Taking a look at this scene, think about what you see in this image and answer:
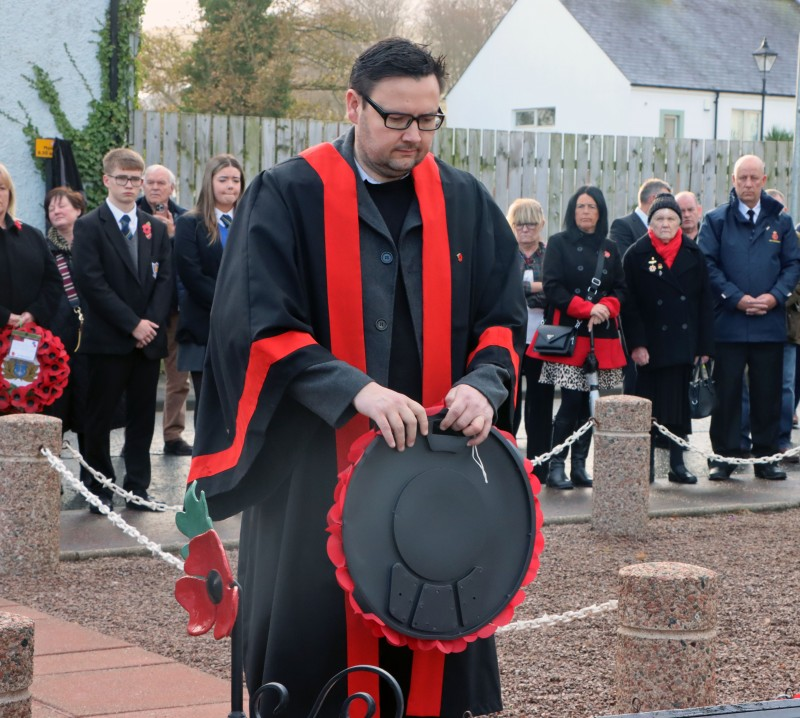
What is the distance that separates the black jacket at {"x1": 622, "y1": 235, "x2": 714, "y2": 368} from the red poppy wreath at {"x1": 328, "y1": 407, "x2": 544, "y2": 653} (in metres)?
6.56

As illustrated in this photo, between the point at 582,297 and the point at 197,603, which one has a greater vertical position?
the point at 582,297

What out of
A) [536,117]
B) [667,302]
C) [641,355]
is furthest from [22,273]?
[536,117]

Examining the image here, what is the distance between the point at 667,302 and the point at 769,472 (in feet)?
5.09

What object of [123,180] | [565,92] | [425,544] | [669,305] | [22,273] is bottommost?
[425,544]

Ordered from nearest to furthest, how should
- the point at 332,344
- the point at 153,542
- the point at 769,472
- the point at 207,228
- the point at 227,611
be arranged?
the point at 227,611 < the point at 332,344 < the point at 153,542 < the point at 207,228 < the point at 769,472

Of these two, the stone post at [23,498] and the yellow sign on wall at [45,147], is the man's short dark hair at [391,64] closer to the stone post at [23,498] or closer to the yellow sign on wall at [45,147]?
the stone post at [23,498]

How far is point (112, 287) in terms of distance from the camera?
26.6ft

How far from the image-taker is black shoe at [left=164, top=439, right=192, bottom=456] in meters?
10.3

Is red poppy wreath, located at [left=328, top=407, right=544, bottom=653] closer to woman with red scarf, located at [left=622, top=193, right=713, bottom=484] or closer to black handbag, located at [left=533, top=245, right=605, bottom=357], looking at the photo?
black handbag, located at [left=533, top=245, right=605, bottom=357]

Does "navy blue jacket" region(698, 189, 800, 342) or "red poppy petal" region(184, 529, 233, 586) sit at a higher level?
"navy blue jacket" region(698, 189, 800, 342)

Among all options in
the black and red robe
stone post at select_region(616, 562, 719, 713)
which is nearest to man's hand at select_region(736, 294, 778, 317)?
stone post at select_region(616, 562, 719, 713)

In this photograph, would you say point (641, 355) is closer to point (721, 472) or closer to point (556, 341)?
point (556, 341)

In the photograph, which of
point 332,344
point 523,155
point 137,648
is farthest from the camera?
point 523,155

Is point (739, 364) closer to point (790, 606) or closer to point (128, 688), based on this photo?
point (790, 606)
